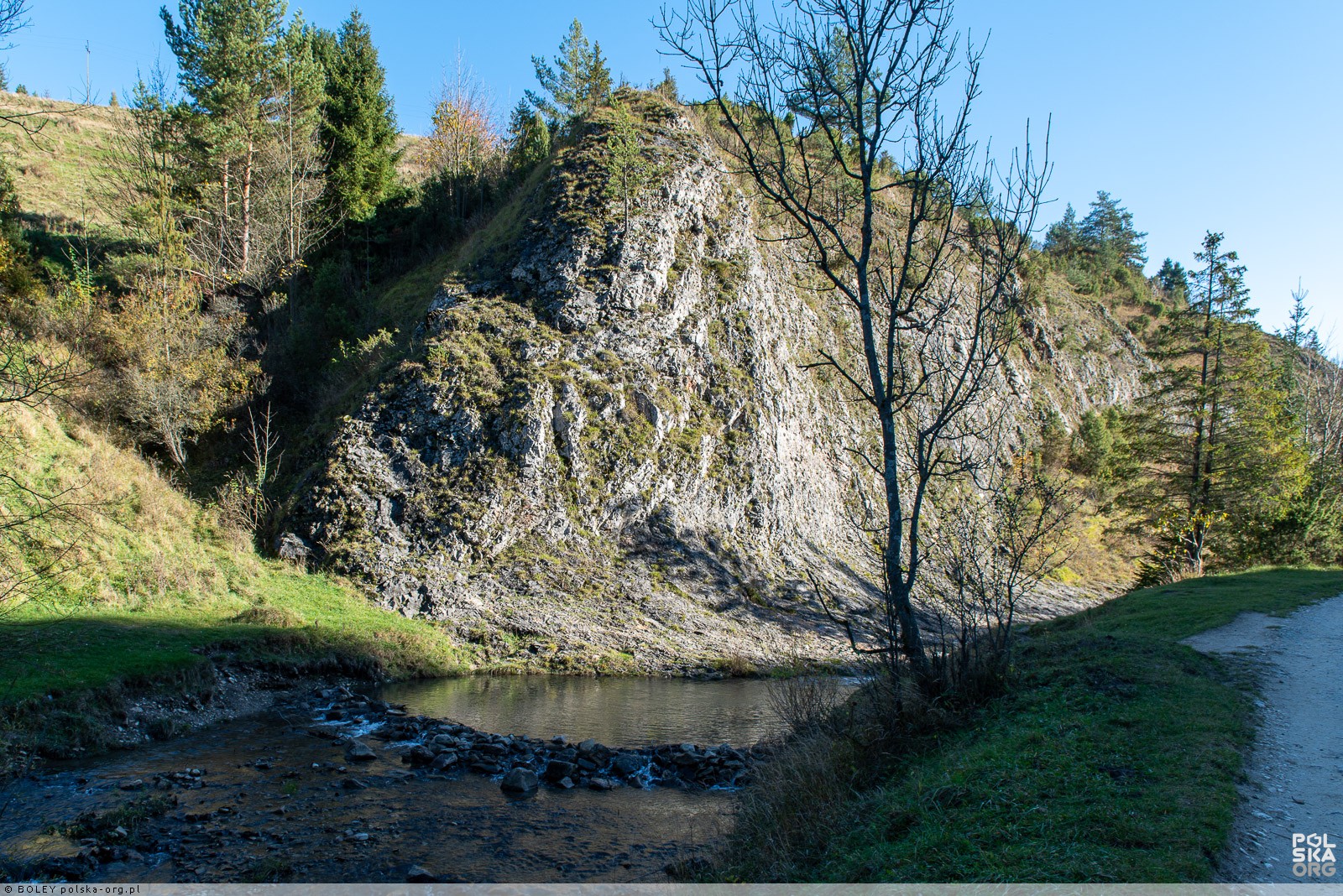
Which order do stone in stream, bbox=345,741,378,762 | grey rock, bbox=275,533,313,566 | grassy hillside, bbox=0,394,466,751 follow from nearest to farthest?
stone in stream, bbox=345,741,378,762
grassy hillside, bbox=0,394,466,751
grey rock, bbox=275,533,313,566

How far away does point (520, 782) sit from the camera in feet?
35.4

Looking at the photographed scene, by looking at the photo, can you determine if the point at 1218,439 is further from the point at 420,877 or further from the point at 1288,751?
the point at 420,877

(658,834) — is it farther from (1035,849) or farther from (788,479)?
(788,479)

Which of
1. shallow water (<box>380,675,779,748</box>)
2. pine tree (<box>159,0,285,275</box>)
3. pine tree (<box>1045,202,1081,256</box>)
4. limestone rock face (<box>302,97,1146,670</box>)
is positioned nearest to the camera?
shallow water (<box>380,675,779,748</box>)

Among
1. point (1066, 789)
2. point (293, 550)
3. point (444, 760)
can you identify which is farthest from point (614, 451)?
point (1066, 789)

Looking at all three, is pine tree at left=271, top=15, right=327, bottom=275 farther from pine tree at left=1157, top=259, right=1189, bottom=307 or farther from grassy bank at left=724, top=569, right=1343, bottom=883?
pine tree at left=1157, top=259, right=1189, bottom=307

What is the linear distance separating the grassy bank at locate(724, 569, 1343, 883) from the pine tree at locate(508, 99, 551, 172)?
40863 mm

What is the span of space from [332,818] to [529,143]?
136 feet

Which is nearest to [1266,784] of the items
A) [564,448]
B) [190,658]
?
[190,658]

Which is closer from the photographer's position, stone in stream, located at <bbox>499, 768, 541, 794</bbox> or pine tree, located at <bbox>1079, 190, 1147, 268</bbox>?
stone in stream, located at <bbox>499, 768, 541, 794</bbox>

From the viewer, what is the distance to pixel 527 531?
2536 cm

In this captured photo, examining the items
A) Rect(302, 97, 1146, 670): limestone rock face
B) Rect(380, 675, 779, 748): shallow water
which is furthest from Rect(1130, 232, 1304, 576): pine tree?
Rect(380, 675, 779, 748): shallow water

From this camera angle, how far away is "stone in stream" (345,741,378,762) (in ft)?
38.2

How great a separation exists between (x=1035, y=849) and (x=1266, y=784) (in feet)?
9.50
